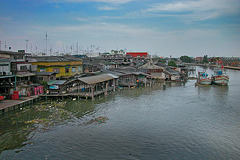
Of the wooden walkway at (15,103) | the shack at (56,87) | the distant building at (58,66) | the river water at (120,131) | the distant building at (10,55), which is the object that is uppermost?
the distant building at (10,55)

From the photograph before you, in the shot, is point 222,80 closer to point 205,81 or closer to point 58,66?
point 205,81

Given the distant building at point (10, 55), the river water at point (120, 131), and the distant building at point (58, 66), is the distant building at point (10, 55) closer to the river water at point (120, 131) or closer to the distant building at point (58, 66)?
the distant building at point (58, 66)

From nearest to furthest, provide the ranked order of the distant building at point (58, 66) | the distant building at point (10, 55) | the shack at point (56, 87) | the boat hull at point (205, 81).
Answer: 1. the distant building at point (10, 55)
2. the shack at point (56, 87)
3. the distant building at point (58, 66)
4. the boat hull at point (205, 81)

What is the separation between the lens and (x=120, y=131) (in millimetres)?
18281

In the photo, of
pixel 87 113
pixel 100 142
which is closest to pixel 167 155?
pixel 100 142

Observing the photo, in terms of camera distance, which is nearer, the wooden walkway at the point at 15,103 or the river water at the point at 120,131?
the river water at the point at 120,131

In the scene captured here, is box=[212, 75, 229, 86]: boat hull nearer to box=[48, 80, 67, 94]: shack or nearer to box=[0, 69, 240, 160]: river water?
box=[0, 69, 240, 160]: river water

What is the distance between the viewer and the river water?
14.5 metres

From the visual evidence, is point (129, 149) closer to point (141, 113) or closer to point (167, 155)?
point (167, 155)

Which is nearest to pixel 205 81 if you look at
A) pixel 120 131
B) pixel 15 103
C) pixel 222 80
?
pixel 222 80

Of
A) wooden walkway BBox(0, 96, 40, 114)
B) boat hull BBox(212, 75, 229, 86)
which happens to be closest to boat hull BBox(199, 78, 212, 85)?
boat hull BBox(212, 75, 229, 86)

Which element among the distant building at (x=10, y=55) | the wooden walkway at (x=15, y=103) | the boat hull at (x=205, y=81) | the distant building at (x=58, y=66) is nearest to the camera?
the wooden walkway at (x=15, y=103)

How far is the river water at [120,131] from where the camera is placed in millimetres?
14461

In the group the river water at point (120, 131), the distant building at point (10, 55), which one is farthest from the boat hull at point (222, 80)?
the distant building at point (10, 55)
